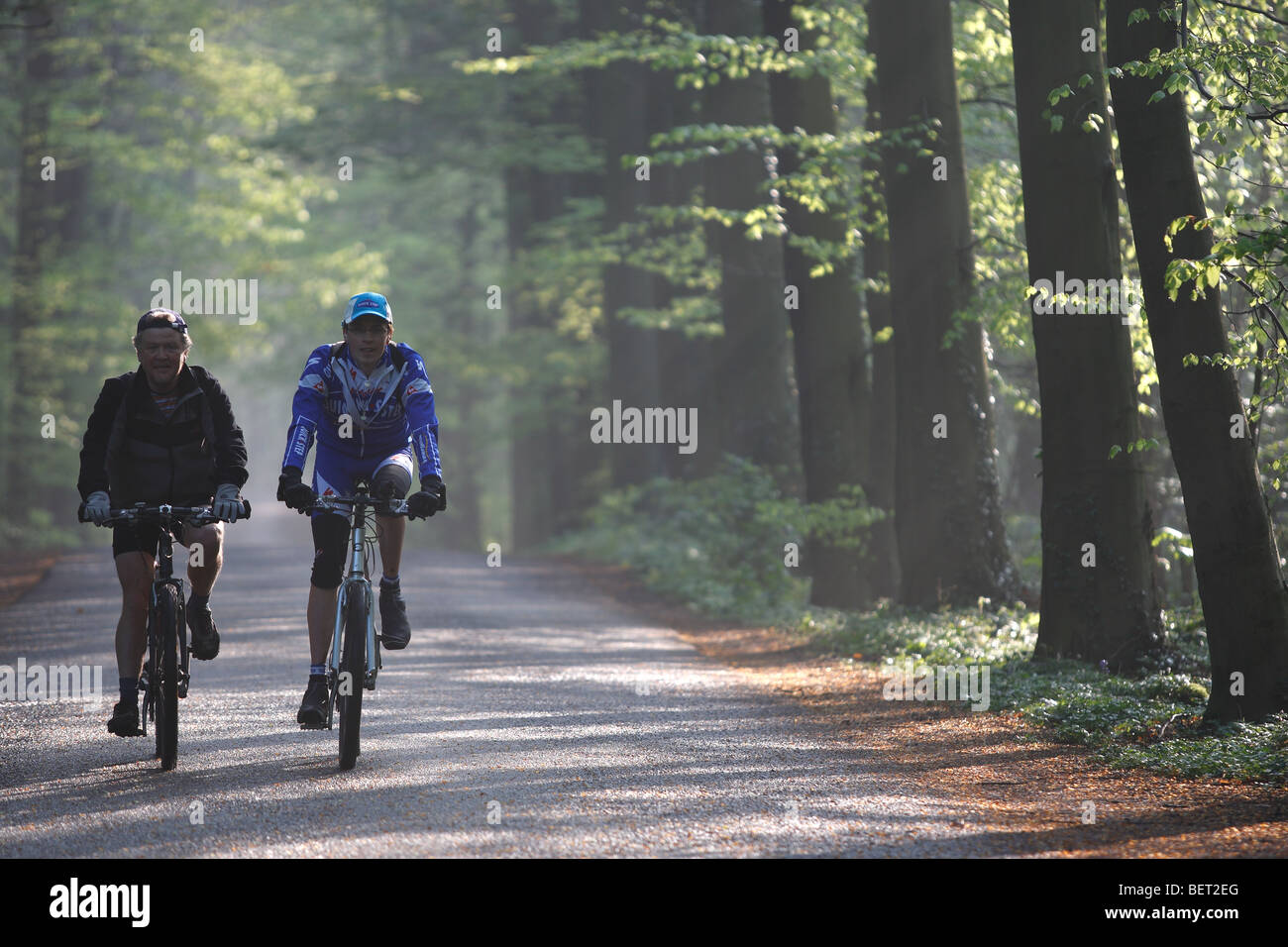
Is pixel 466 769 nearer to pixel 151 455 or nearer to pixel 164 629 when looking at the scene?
pixel 164 629

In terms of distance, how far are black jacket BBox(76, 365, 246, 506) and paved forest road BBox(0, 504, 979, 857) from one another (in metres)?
1.46

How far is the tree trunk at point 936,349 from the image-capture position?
13430 mm

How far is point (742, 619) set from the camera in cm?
1622

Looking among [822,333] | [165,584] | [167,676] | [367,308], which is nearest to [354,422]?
→ [367,308]

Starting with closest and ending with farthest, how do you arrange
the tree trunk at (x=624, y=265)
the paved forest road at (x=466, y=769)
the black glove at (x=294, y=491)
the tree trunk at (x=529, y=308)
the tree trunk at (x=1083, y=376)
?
1. the paved forest road at (x=466, y=769)
2. the black glove at (x=294, y=491)
3. the tree trunk at (x=1083, y=376)
4. the tree trunk at (x=624, y=265)
5. the tree trunk at (x=529, y=308)

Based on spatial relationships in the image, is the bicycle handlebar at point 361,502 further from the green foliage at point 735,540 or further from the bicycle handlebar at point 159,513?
the green foliage at point 735,540

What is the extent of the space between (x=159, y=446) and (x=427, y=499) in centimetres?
156


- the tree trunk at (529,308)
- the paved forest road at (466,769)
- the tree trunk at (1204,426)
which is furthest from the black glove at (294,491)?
the tree trunk at (529,308)

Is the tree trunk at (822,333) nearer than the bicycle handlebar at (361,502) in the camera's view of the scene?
No

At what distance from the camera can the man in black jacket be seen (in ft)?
24.1

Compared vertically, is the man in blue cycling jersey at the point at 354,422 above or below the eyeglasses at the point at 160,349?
below

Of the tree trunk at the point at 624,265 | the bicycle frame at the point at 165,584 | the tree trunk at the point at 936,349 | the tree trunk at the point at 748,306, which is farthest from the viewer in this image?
the tree trunk at the point at 624,265

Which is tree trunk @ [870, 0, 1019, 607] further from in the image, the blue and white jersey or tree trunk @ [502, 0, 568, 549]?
tree trunk @ [502, 0, 568, 549]

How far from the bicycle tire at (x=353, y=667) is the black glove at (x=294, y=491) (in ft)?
1.73
